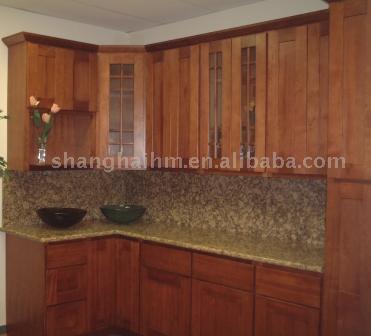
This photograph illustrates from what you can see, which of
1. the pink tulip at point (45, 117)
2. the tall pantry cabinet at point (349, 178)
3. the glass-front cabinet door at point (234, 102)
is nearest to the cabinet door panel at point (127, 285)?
the glass-front cabinet door at point (234, 102)

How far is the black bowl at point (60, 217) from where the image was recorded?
3.74 meters

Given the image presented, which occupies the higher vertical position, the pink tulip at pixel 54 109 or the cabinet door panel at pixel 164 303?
the pink tulip at pixel 54 109

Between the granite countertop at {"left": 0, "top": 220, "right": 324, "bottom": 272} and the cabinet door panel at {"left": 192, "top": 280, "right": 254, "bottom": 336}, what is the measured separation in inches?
9.7

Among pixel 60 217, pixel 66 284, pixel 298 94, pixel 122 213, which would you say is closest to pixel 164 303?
pixel 66 284

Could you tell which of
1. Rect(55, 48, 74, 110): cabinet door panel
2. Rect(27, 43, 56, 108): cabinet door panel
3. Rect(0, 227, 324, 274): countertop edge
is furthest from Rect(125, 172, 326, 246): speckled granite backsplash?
Rect(27, 43, 56, 108): cabinet door panel

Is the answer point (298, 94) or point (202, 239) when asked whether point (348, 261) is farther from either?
point (202, 239)

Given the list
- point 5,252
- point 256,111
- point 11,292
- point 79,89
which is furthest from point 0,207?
point 256,111

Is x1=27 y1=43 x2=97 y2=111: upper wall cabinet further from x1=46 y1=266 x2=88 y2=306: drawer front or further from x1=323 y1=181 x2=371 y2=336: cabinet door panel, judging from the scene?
x1=323 y1=181 x2=371 y2=336: cabinet door panel

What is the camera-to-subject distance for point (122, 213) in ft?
13.4

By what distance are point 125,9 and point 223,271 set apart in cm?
222

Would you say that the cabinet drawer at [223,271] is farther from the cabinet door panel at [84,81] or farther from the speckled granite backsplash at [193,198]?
the cabinet door panel at [84,81]

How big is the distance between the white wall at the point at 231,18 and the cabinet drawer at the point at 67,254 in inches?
78.2

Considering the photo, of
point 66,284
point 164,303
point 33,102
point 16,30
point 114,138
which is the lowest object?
point 164,303

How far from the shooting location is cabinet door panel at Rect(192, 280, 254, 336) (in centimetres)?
300
